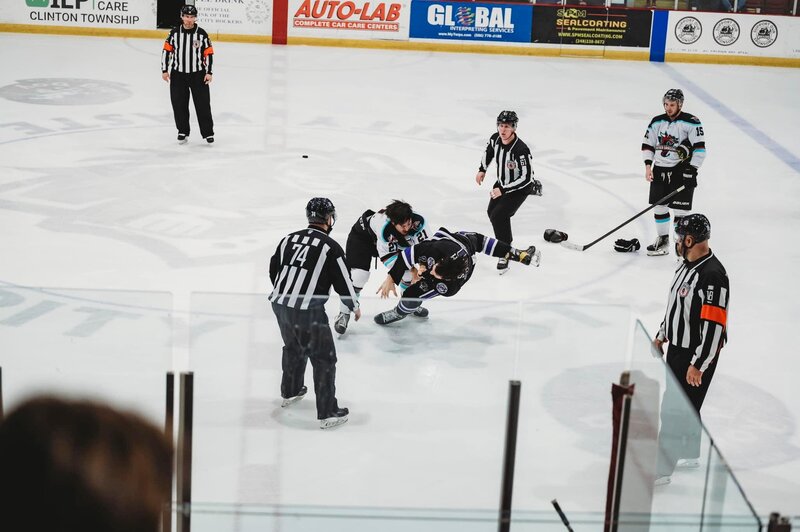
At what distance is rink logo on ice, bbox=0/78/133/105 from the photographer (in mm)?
11750

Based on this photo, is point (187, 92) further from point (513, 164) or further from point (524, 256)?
point (524, 256)

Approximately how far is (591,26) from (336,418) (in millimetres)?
13794

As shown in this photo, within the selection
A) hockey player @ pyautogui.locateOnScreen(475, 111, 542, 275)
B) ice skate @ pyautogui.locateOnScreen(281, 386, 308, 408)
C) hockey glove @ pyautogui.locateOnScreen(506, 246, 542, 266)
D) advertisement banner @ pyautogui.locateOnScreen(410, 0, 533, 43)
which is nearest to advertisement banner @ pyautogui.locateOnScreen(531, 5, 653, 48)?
advertisement banner @ pyautogui.locateOnScreen(410, 0, 533, 43)

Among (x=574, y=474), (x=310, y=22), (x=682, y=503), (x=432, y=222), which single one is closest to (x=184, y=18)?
(x=432, y=222)

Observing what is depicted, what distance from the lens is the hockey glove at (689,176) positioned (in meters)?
7.68

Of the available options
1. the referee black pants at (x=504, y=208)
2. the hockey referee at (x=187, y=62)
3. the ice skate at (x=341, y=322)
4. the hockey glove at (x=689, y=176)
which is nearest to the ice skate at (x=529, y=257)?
the referee black pants at (x=504, y=208)

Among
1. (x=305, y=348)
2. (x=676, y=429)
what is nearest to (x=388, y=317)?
(x=305, y=348)

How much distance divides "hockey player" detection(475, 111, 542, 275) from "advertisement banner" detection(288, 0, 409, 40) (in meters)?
9.24

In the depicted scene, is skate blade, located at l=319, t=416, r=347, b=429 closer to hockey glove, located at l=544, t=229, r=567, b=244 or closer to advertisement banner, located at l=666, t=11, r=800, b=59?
hockey glove, located at l=544, t=229, r=567, b=244

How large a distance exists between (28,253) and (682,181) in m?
4.34

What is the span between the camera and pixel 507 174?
7.37 m

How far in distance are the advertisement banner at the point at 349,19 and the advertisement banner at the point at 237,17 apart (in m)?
0.37

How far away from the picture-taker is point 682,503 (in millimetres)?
3117

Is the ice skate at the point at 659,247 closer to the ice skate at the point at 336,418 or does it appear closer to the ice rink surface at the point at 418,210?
the ice rink surface at the point at 418,210
